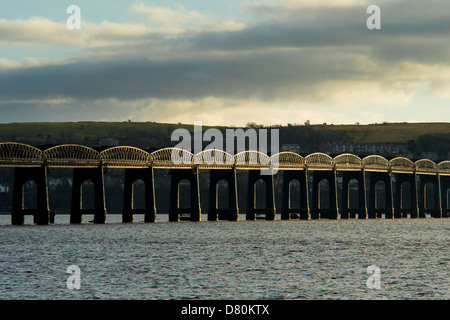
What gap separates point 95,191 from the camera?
175 metres

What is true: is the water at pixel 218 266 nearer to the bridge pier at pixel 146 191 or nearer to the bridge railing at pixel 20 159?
the bridge railing at pixel 20 159

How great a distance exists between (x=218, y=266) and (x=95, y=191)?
281 ft

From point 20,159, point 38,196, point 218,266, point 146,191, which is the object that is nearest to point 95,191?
point 146,191

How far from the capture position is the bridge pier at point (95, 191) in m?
175

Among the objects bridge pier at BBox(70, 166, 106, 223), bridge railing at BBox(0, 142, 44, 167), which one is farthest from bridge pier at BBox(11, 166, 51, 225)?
bridge pier at BBox(70, 166, 106, 223)

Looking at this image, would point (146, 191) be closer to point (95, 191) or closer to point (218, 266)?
point (95, 191)

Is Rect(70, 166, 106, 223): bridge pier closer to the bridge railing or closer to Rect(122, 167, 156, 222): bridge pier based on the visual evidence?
Rect(122, 167, 156, 222): bridge pier

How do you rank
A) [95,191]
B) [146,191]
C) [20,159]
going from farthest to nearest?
[146,191]
[95,191]
[20,159]

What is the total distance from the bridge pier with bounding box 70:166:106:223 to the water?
24281 millimetres

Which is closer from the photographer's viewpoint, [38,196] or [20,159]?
[20,159]

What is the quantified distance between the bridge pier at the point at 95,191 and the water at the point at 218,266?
24281mm

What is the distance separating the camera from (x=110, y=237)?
142 metres

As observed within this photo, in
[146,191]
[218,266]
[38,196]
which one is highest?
[146,191]
